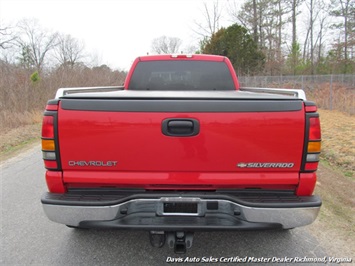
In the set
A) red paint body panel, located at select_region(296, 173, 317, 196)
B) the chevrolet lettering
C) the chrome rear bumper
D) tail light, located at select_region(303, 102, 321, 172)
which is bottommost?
the chrome rear bumper

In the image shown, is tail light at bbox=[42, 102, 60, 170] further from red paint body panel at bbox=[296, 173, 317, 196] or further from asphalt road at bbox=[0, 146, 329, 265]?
red paint body panel at bbox=[296, 173, 317, 196]

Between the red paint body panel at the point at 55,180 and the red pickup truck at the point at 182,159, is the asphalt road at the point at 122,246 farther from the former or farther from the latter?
the red paint body panel at the point at 55,180

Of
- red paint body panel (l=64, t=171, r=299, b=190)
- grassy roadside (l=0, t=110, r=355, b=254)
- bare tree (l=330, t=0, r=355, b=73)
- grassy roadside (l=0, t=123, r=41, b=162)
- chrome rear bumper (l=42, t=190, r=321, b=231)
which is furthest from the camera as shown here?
bare tree (l=330, t=0, r=355, b=73)

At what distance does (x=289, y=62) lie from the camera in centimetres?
3641

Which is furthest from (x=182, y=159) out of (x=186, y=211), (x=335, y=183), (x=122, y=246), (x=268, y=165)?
(x=335, y=183)

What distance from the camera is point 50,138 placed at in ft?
7.23

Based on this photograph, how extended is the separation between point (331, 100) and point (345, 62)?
66.3ft

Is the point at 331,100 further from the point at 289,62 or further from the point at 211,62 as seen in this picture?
the point at 289,62

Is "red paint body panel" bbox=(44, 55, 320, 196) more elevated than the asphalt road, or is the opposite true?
"red paint body panel" bbox=(44, 55, 320, 196)

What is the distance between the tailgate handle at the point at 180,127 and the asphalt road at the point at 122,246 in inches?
54.5

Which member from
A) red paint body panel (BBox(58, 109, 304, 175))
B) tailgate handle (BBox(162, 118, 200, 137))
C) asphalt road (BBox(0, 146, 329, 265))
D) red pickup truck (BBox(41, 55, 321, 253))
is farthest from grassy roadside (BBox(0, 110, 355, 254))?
tailgate handle (BBox(162, 118, 200, 137))

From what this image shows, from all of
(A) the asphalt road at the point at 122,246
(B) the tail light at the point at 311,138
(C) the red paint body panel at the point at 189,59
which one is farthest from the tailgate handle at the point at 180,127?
(C) the red paint body panel at the point at 189,59

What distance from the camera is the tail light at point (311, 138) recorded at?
2.15 meters

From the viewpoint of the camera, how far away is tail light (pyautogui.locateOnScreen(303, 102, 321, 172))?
2150mm
